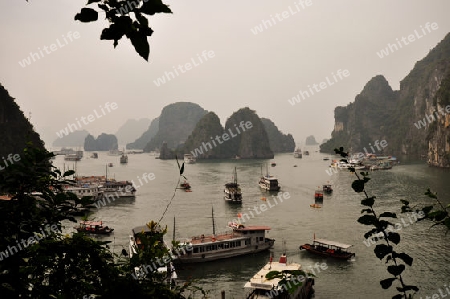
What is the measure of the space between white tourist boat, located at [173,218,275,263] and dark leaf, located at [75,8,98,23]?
26641 millimetres

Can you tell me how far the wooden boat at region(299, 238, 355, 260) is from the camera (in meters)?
27.4

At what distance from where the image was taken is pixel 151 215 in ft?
142

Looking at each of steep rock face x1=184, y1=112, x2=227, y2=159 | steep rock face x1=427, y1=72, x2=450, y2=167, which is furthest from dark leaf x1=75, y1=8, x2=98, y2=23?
steep rock face x1=184, y1=112, x2=227, y2=159

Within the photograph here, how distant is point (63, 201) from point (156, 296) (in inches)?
51.4

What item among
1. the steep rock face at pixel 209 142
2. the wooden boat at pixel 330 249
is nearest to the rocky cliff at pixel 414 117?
the steep rock face at pixel 209 142

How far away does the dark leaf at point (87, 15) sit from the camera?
1.82m

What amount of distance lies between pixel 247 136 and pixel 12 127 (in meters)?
115

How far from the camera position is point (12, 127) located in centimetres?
6319

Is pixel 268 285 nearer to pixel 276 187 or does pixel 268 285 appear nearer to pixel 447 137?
pixel 276 187

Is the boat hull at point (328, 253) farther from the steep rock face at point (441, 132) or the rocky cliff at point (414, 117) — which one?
the rocky cliff at point (414, 117)

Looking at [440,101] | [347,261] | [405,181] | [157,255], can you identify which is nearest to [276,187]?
[405,181]

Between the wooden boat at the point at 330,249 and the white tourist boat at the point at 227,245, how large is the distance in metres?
3.37

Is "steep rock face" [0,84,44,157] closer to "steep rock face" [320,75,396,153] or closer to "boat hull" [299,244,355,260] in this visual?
"boat hull" [299,244,355,260]

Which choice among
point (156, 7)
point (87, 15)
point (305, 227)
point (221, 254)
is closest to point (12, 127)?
point (221, 254)
